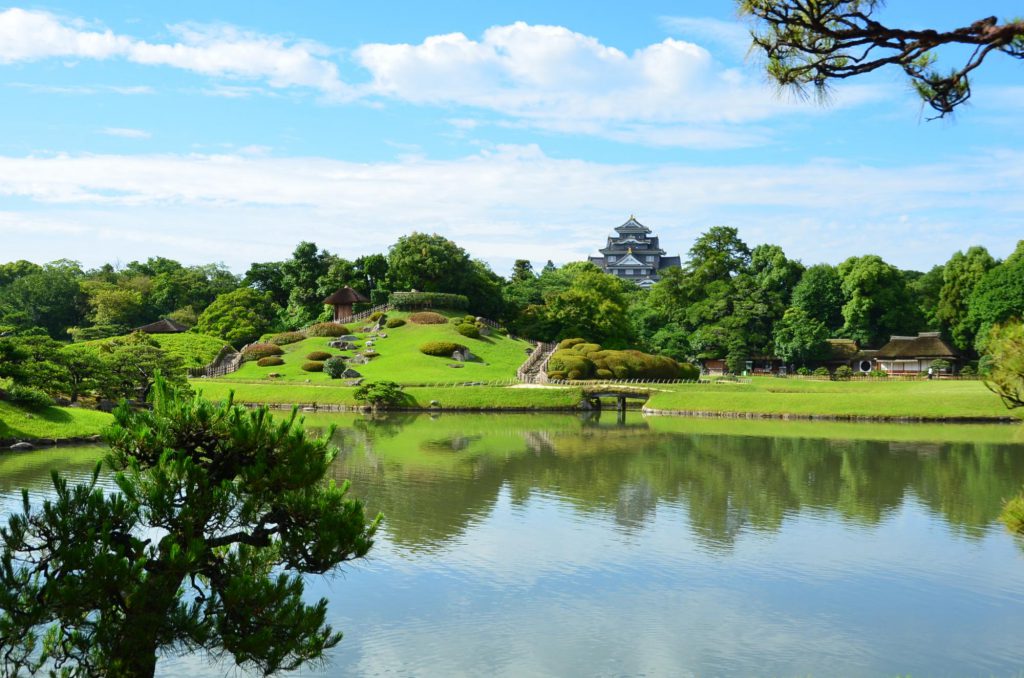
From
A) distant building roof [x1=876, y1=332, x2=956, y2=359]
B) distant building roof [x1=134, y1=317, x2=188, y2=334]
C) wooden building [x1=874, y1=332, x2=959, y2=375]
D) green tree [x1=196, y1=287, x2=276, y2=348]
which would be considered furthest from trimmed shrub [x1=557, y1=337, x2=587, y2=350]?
distant building roof [x1=134, y1=317, x2=188, y2=334]

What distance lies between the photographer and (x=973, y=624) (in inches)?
673

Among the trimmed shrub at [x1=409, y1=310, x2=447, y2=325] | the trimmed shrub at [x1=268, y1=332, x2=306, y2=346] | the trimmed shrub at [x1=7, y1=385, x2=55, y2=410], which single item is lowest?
the trimmed shrub at [x1=7, y1=385, x2=55, y2=410]

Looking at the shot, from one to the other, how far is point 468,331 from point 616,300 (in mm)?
16025

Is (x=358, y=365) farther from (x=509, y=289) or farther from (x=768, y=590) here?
(x=768, y=590)

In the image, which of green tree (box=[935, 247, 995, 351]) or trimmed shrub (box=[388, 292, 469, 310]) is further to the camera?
trimmed shrub (box=[388, 292, 469, 310])

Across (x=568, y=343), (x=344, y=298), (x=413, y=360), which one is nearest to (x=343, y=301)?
(x=344, y=298)

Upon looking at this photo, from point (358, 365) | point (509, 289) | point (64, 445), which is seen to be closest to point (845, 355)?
point (509, 289)

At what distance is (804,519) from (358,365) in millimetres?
54846

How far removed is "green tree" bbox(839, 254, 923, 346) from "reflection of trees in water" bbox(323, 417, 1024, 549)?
48741mm

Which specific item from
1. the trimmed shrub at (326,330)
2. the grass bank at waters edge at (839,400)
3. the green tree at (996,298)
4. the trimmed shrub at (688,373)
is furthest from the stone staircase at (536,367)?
the green tree at (996,298)

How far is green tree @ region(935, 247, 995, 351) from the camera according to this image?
84500mm

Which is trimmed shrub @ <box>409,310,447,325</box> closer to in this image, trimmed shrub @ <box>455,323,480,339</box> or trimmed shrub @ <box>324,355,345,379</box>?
trimmed shrub @ <box>455,323,480,339</box>

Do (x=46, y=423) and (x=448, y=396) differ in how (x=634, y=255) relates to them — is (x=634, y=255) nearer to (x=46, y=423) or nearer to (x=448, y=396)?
(x=448, y=396)

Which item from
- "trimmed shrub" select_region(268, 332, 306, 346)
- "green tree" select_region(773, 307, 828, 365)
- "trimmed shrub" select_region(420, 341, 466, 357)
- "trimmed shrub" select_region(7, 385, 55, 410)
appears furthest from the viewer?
"green tree" select_region(773, 307, 828, 365)
